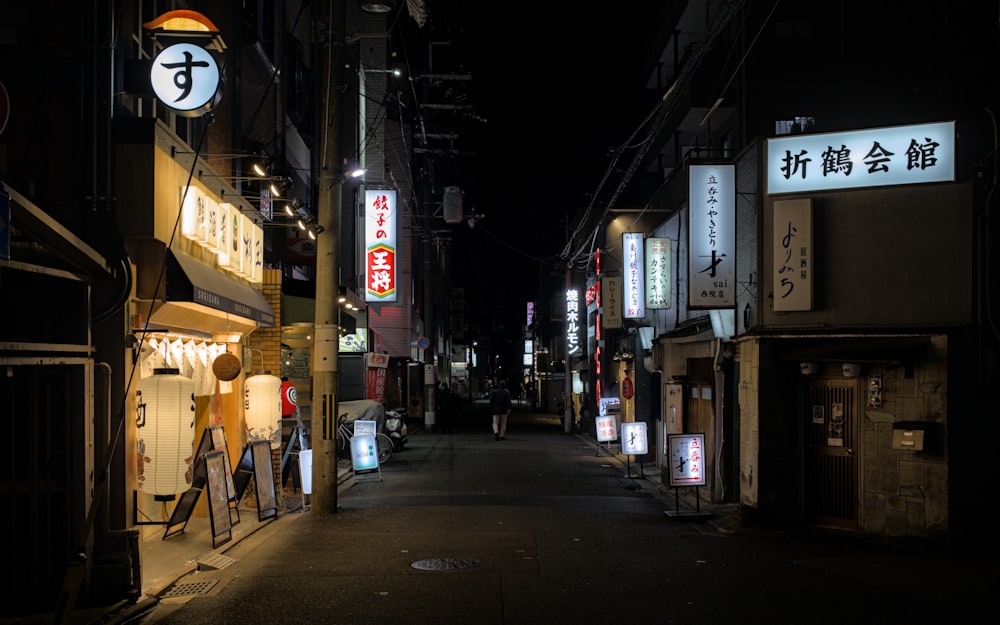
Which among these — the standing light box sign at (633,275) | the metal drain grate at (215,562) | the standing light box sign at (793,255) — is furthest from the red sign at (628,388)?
the metal drain grate at (215,562)

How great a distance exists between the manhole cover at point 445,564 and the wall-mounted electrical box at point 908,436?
6436 millimetres

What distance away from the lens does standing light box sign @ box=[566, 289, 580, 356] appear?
41.7 meters

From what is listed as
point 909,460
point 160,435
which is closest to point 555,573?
point 160,435

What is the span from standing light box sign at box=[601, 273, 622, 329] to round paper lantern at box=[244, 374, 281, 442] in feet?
52.6

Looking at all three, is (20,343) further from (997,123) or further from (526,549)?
(997,123)


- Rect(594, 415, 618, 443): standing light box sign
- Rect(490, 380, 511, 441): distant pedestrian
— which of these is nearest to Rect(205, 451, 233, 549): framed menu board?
Rect(594, 415, 618, 443): standing light box sign

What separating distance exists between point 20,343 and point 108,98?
131 inches

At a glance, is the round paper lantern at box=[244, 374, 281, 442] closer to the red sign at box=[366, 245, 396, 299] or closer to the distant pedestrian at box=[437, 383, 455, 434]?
the red sign at box=[366, 245, 396, 299]

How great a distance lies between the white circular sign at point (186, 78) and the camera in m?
10.4

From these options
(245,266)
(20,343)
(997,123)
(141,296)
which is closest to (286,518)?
(245,266)

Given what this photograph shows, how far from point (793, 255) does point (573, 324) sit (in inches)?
1107

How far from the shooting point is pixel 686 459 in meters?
15.0

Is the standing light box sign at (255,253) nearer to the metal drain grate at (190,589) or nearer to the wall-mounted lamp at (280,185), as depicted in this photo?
the wall-mounted lamp at (280,185)

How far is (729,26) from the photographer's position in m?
22.6
